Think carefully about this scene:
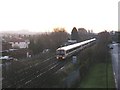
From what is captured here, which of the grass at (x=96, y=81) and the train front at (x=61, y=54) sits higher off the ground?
the train front at (x=61, y=54)

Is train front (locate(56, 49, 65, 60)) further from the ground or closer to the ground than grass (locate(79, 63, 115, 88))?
further from the ground

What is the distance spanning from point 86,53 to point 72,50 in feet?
14.4

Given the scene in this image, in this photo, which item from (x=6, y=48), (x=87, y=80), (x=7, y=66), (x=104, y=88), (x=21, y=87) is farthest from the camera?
(x=6, y=48)

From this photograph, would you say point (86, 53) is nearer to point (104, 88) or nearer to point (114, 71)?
point (114, 71)

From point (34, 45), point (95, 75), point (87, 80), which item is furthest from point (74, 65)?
point (34, 45)

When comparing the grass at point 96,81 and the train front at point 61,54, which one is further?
the train front at point 61,54

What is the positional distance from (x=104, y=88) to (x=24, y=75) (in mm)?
7137

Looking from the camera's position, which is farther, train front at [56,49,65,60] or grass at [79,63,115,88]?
train front at [56,49,65,60]

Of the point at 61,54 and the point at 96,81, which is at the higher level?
the point at 61,54

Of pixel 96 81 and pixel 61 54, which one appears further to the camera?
pixel 61 54

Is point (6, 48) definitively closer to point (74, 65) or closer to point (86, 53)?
point (86, 53)

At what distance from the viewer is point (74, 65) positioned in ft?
82.5

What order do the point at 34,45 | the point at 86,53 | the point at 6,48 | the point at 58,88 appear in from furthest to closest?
the point at 6,48, the point at 34,45, the point at 86,53, the point at 58,88

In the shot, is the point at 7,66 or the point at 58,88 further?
the point at 7,66
